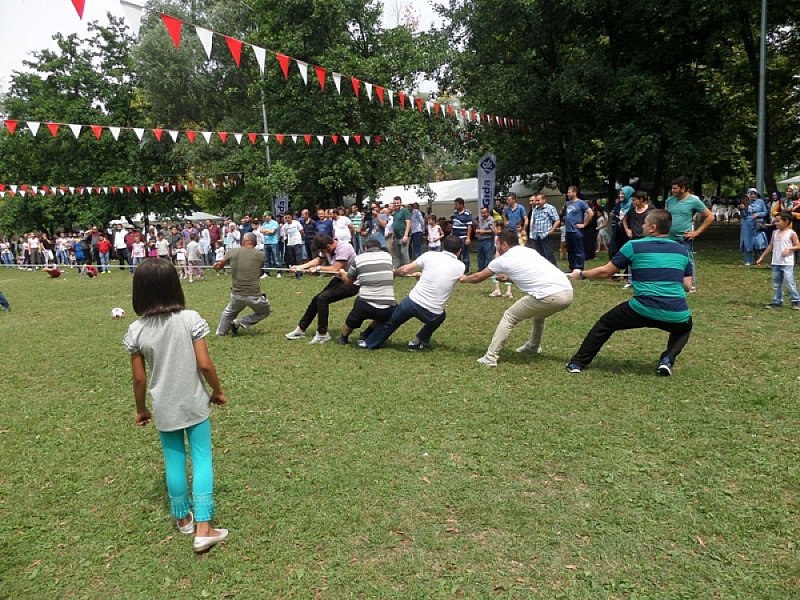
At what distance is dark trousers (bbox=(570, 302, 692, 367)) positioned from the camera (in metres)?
5.91

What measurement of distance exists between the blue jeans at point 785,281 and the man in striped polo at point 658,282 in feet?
12.4

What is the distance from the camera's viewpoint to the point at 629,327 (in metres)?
6.04

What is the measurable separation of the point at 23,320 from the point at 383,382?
934 centimetres

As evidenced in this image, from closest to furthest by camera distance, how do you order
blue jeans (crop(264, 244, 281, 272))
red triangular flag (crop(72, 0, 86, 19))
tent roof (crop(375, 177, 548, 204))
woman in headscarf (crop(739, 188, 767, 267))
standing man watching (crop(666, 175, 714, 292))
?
red triangular flag (crop(72, 0, 86, 19)) < standing man watching (crop(666, 175, 714, 292)) < woman in headscarf (crop(739, 188, 767, 267)) < blue jeans (crop(264, 244, 281, 272)) < tent roof (crop(375, 177, 548, 204))

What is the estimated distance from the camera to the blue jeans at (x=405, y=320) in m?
7.31

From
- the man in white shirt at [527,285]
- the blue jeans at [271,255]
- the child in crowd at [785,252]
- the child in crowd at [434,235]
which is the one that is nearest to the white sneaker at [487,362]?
the man in white shirt at [527,285]

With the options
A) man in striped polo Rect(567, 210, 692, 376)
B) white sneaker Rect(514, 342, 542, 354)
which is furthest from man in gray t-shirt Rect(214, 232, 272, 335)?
man in striped polo Rect(567, 210, 692, 376)

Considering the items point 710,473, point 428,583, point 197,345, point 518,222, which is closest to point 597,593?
point 428,583

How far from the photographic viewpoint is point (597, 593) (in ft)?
9.52

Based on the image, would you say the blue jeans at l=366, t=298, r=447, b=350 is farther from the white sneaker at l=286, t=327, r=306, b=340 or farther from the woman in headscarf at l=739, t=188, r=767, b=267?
the woman in headscarf at l=739, t=188, r=767, b=267

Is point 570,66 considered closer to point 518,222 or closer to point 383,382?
point 518,222

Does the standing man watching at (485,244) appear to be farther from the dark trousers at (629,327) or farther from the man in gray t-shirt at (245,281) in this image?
the dark trousers at (629,327)

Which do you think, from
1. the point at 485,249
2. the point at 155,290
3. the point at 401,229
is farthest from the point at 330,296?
the point at 401,229

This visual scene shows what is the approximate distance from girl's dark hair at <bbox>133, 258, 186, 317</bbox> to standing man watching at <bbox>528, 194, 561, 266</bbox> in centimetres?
894
